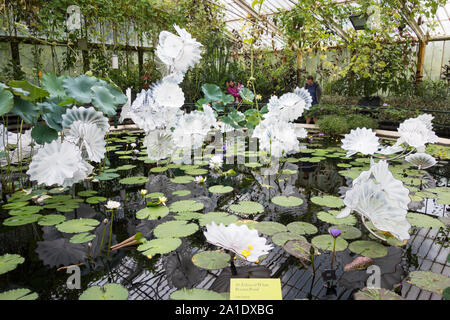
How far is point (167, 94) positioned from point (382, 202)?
1885 millimetres

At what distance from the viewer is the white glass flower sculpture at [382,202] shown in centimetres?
127

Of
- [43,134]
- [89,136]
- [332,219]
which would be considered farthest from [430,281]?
[43,134]

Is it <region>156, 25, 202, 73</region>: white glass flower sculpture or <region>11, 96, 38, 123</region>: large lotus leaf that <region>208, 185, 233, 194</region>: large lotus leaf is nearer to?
<region>156, 25, 202, 73</region>: white glass flower sculpture

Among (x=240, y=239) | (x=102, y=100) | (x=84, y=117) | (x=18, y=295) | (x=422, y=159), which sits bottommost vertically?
(x=18, y=295)

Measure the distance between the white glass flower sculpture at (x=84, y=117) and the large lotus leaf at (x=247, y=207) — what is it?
1.04 metres

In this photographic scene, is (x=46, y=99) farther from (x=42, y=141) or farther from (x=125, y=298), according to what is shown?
(x=125, y=298)

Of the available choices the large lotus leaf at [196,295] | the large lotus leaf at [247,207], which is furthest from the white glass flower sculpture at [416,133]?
the large lotus leaf at [196,295]

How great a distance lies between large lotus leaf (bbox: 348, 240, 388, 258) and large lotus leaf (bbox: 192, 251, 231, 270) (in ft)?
2.04

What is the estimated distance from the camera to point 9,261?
53.9 inches

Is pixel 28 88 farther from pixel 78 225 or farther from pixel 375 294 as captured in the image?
pixel 375 294

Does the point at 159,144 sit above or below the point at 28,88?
below

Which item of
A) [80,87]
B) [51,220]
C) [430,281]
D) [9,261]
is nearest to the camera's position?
[430,281]
